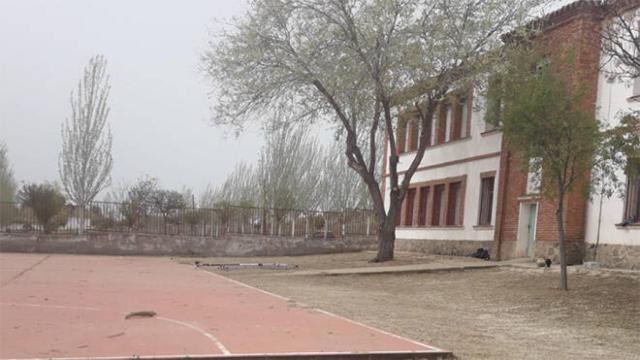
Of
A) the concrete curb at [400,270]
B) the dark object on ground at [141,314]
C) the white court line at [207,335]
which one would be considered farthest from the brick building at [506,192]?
the dark object on ground at [141,314]

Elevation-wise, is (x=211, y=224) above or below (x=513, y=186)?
below

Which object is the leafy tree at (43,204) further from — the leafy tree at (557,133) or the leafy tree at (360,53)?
the leafy tree at (557,133)

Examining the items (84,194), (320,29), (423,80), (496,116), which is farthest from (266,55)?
(84,194)

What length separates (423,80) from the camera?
24.0m

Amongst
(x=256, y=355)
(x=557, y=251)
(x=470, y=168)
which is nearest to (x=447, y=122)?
(x=470, y=168)

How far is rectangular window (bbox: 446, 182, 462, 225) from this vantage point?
103ft

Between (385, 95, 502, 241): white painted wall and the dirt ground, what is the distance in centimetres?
634

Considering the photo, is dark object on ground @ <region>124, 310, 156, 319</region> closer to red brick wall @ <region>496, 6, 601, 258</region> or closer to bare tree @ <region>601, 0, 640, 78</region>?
bare tree @ <region>601, 0, 640, 78</region>

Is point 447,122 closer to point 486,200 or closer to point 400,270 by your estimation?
point 486,200

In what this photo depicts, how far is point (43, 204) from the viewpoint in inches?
1362

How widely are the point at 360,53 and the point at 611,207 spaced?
9091 millimetres

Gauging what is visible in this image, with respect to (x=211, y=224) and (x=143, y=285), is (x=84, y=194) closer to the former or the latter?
(x=211, y=224)

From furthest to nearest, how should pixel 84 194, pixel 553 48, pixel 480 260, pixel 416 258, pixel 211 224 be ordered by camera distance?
pixel 84 194
pixel 211 224
pixel 416 258
pixel 480 260
pixel 553 48

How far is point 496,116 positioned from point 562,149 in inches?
115
